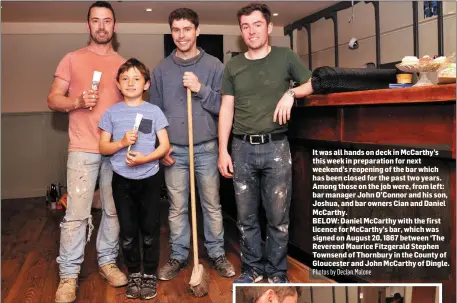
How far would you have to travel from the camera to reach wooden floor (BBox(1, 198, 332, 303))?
141 centimetres

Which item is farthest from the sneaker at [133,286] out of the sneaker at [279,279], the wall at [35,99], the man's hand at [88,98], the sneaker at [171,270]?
the wall at [35,99]

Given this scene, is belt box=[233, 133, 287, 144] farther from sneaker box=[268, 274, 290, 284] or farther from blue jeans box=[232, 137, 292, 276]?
sneaker box=[268, 274, 290, 284]

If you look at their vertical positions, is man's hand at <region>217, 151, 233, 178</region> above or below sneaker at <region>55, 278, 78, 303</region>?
above

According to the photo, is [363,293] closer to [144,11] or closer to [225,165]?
[225,165]

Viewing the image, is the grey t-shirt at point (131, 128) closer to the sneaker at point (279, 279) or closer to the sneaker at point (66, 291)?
the sneaker at point (66, 291)

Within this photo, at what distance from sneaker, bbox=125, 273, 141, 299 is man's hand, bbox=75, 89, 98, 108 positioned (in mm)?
527

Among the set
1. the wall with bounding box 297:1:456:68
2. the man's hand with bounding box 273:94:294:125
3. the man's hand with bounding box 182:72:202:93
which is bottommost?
the man's hand with bounding box 273:94:294:125

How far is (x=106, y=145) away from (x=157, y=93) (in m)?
0.30

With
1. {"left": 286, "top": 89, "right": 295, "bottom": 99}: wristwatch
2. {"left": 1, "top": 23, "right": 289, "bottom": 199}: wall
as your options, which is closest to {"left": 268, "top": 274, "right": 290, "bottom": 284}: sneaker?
{"left": 286, "top": 89, "right": 295, "bottom": 99}: wristwatch

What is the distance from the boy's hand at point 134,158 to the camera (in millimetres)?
1329

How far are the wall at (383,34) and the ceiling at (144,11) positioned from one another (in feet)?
0.65

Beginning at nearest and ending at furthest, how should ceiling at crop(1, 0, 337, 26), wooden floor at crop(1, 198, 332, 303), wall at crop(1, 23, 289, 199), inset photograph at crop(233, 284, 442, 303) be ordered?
inset photograph at crop(233, 284, 442, 303), wooden floor at crop(1, 198, 332, 303), ceiling at crop(1, 0, 337, 26), wall at crop(1, 23, 289, 199)

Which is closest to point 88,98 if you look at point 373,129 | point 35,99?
point 373,129

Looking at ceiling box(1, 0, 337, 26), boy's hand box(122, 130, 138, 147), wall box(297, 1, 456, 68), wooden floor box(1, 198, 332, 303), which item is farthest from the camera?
ceiling box(1, 0, 337, 26)
